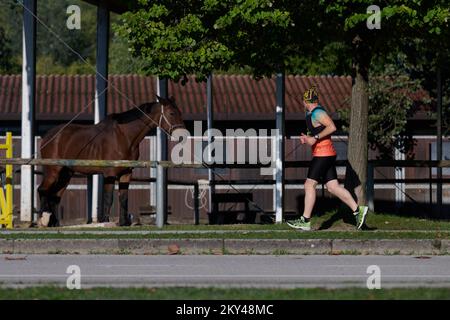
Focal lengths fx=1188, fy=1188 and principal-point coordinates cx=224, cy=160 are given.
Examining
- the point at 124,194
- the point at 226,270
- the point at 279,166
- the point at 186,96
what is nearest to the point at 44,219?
the point at 124,194

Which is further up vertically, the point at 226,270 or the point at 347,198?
the point at 347,198

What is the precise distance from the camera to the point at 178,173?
1383 inches

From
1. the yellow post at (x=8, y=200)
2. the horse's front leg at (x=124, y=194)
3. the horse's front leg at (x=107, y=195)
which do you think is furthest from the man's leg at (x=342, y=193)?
the yellow post at (x=8, y=200)

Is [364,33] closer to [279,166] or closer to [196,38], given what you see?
[196,38]

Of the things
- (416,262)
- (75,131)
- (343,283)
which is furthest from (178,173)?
(343,283)

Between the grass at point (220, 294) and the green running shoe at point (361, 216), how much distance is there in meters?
7.36

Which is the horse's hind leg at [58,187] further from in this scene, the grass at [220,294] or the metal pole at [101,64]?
the grass at [220,294]

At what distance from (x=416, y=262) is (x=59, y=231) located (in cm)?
616

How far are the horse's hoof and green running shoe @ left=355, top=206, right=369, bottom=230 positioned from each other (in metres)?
6.60

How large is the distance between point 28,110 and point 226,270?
10.1 metres

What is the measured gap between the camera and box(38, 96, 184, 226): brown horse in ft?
73.0

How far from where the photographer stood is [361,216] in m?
18.8
